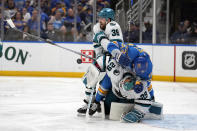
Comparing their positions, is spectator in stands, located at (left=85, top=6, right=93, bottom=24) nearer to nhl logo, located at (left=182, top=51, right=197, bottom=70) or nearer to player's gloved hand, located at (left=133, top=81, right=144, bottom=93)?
nhl logo, located at (left=182, top=51, right=197, bottom=70)

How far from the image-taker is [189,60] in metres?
9.27

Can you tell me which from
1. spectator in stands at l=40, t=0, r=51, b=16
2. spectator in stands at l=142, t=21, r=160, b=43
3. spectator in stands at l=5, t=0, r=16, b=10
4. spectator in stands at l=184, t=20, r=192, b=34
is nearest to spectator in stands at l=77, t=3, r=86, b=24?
spectator in stands at l=40, t=0, r=51, b=16

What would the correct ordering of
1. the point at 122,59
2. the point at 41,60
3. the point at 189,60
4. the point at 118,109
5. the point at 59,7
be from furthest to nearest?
the point at 59,7, the point at 41,60, the point at 189,60, the point at 118,109, the point at 122,59

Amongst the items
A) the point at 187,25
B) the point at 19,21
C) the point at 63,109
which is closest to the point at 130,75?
the point at 63,109

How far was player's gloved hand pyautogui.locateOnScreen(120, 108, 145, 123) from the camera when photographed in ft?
13.7

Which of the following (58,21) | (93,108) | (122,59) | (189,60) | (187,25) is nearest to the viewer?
(122,59)

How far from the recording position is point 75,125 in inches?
161

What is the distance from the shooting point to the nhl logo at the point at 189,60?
9.24 metres

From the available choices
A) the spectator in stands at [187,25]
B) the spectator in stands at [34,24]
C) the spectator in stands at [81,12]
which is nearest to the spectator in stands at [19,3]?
the spectator in stands at [34,24]

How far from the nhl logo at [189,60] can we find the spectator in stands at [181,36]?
304 millimetres

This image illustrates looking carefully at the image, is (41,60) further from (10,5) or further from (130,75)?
(130,75)

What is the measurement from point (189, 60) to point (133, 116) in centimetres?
534

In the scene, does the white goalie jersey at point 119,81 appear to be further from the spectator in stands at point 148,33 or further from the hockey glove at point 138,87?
the spectator in stands at point 148,33

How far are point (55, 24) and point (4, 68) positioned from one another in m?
1.55
